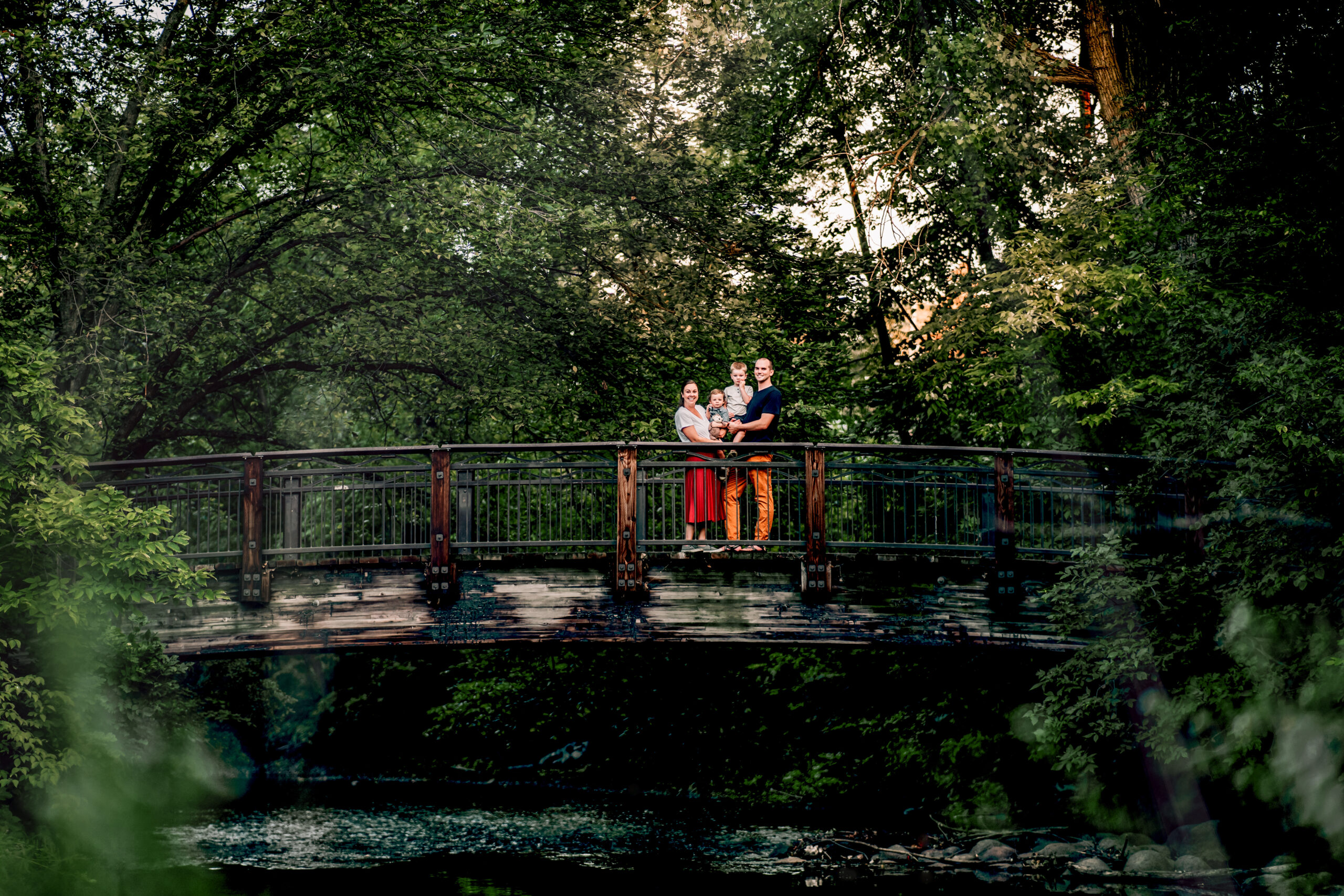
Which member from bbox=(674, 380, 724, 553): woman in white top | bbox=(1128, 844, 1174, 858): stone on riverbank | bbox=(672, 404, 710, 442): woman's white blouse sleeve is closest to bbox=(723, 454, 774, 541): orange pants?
bbox=(674, 380, 724, 553): woman in white top

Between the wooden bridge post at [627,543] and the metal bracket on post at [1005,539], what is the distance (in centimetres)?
327

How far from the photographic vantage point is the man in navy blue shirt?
36.4 feet

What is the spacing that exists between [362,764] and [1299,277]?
1519cm

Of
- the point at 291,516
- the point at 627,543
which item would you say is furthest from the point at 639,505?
the point at 291,516

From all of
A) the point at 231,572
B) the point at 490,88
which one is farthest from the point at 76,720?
the point at 490,88

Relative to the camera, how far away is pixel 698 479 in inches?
438

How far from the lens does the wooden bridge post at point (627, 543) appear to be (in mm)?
10742

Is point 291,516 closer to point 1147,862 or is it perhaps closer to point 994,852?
point 994,852

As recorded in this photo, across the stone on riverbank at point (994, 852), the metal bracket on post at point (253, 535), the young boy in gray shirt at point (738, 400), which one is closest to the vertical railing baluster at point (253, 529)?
the metal bracket on post at point (253, 535)

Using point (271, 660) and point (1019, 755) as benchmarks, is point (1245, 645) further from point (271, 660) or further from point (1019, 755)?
point (271, 660)

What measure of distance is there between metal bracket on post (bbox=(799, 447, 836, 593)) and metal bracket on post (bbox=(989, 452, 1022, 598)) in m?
1.53

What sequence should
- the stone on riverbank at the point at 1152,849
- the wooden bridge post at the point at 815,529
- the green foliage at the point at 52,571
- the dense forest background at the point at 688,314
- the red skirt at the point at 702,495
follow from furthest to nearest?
the stone on riverbank at the point at 1152,849, the red skirt at the point at 702,495, the wooden bridge post at the point at 815,529, the dense forest background at the point at 688,314, the green foliage at the point at 52,571

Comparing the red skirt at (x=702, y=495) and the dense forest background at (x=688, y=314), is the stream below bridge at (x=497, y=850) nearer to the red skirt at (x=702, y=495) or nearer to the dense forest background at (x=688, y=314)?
the dense forest background at (x=688, y=314)

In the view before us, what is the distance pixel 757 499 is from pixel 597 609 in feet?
5.90
